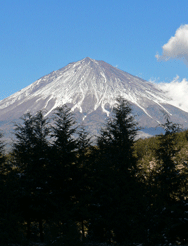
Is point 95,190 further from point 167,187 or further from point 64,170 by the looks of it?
point 167,187

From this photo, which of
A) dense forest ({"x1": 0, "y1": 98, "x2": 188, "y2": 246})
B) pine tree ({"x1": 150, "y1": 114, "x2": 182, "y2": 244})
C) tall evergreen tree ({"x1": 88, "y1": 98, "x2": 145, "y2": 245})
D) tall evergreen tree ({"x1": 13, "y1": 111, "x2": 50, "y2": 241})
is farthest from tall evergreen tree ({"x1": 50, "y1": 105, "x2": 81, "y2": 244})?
pine tree ({"x1": 150, "y1": 114, "x2": 182, "y2": 244})

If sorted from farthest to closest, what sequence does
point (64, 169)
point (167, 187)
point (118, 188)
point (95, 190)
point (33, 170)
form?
point (33, 170) → point (64, 169) → point (95, 190) → point (167, 187) → point (118, 188)

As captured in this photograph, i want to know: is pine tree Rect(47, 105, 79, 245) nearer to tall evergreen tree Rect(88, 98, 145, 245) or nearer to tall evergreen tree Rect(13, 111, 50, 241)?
tall evergreen tree Rect(13, 111, 50, 241)

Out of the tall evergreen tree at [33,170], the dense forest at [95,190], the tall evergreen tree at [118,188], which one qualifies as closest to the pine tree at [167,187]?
the dense forest at [95,190]

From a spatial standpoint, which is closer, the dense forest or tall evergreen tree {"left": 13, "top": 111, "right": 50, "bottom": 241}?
the dense forest

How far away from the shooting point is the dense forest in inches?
553

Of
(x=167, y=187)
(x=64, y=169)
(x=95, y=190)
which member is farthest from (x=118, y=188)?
(x=64, y=169)

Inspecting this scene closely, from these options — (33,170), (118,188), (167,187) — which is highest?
(33,170)

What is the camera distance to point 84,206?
20625 mm

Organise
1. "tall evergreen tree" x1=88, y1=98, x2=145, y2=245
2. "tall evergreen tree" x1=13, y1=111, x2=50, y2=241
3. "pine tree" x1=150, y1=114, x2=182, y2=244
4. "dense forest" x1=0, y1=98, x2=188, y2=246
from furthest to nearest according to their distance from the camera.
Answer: "tall evergreen tree" x1=13, y1=111, x2=50, y2=241 → "tall evergreen tree" x1=88, y1=98, x2=145, y2=245 → "pine tree" x1=150, y1=114, x2=182, y2=244 → "dense forest" x1=0, y1=98, x2=188, y2=246

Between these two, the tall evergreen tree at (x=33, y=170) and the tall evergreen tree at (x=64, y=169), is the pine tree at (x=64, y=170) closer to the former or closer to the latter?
the tall evergreen tree at (x=64, y=169)

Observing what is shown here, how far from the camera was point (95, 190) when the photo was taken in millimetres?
20391

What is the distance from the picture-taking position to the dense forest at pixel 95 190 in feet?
46.1

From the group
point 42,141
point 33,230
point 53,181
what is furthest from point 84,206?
point 33,230
